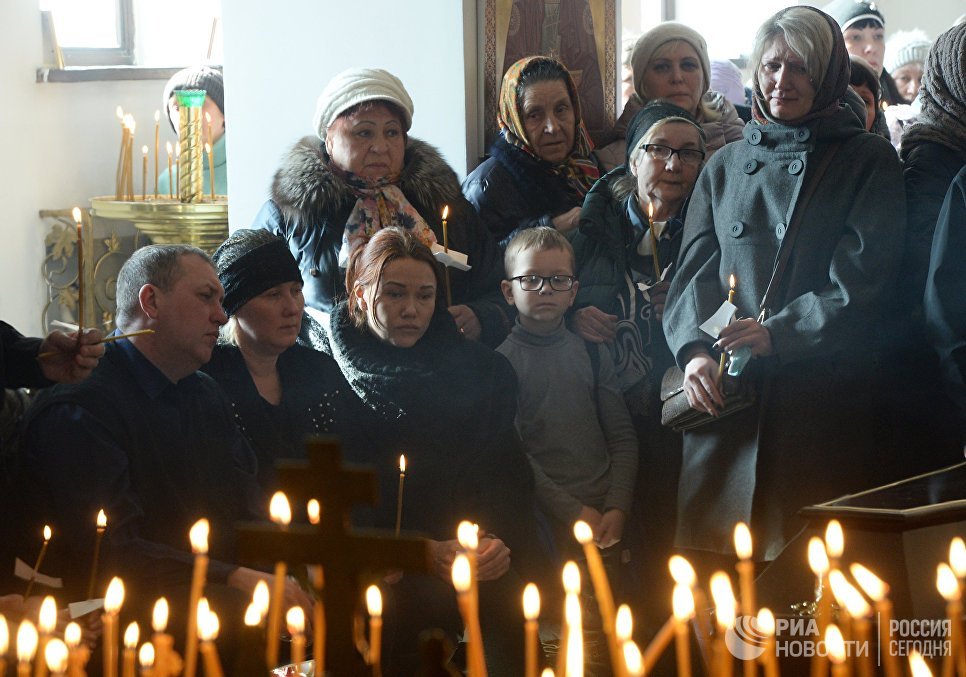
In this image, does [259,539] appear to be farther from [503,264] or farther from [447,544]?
[503,264]

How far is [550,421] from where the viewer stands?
4145 mm

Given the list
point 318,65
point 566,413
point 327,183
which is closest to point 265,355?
point 327,183

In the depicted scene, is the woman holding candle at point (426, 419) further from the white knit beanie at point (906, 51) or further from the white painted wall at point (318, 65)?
the white knit beanie at point (906, 51)

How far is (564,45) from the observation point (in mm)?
5121

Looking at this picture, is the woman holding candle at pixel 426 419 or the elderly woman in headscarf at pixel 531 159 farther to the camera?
the elderly woman in headscarf at pixel 531 159

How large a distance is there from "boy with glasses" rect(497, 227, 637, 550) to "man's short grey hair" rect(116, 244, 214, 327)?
3.70 ft

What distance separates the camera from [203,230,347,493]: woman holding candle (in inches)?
144

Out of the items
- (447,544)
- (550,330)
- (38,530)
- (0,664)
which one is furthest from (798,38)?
(0,664)

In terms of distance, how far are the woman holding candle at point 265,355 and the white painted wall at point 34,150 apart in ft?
10.9

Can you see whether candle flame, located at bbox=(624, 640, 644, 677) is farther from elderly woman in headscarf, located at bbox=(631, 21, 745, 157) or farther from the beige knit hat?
the beige knit hat

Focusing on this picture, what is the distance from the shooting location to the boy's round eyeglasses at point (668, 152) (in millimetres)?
4062

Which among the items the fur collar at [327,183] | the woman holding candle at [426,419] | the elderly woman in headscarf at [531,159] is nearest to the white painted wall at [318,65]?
the elderly woman in headscarf at [531,159]

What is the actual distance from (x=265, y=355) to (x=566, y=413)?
3.25 ft

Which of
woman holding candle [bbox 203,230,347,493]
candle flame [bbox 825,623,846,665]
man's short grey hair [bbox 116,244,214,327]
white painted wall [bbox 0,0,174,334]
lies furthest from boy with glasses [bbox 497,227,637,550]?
white painted wall [bbox 0,0,174,334]
